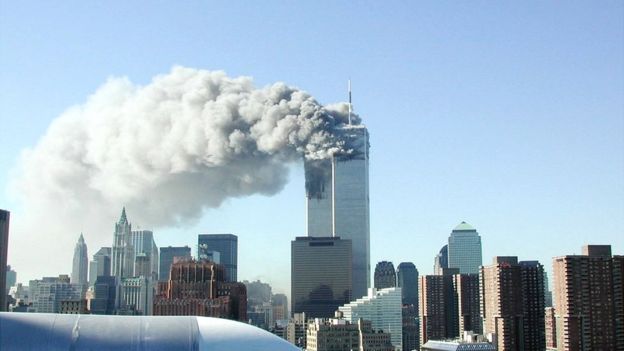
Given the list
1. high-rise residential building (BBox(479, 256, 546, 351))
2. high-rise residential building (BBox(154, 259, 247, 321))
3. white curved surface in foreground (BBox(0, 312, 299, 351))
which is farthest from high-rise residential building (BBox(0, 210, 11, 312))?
white curved surface in foreground (BBox(0, 312, 299, 351))

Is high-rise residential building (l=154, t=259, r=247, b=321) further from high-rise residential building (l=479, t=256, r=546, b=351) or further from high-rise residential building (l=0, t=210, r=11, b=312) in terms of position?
high-rise residential building (l=479, t=256, r=546, b=351)

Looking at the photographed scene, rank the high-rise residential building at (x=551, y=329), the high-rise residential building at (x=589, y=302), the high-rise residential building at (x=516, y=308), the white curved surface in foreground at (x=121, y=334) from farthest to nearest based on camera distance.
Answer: the high-rise residential building at (x=516, y=308) → the high-rise residential building at (x=551, y=329) → the high-rise residential building at (x=589, y=302) → the white curved surface in foreground at (x=121, y=334)

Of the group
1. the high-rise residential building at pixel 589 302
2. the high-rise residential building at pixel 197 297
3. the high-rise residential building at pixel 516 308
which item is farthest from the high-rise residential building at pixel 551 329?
the high-rise residential building at pixel 197 297

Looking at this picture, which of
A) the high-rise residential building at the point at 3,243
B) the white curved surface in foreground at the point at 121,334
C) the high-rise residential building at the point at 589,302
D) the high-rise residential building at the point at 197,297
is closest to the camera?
the white curved surface in foreground at the point at 121,334

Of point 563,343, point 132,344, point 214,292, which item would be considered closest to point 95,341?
point 132,344

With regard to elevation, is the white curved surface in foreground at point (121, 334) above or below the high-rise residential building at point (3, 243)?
below

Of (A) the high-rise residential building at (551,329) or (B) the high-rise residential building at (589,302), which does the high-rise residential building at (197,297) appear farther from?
(B) the high-rise residential building at (589,302)

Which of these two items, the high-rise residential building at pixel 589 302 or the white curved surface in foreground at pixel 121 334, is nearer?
the white curved surface in foreground at pixel 121 334

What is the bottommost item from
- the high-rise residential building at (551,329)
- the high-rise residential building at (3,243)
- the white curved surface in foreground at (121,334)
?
the high-rise residential building at (551,329)

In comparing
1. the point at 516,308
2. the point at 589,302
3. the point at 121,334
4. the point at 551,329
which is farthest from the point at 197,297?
the point at 121,334
